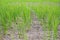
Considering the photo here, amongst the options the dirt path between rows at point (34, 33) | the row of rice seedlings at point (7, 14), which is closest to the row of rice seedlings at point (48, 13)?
the dirt path between rows at point (34, 33)

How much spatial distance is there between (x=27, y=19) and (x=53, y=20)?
28 centimetres

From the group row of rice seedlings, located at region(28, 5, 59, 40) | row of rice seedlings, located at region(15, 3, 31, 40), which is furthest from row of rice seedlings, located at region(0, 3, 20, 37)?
row of rice seedlings, located at region(28, 5, 59, 40)

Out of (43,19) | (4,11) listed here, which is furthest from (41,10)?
(4,11)

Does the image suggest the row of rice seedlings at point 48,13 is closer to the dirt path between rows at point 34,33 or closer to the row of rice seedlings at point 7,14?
the dirt path between rows at point 34,33

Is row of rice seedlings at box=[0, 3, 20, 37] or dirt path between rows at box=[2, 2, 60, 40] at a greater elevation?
row of rice seedlings at box=[0, 3, 20, 37]

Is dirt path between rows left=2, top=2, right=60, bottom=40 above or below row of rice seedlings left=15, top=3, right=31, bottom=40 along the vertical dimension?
below

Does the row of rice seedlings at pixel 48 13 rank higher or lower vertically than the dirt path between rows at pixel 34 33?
higher

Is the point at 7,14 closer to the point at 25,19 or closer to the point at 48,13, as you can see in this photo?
the point at 25,19

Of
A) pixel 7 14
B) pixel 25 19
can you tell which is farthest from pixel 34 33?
pixel 7 14

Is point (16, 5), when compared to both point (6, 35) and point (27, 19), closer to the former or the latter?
point (27, 19)

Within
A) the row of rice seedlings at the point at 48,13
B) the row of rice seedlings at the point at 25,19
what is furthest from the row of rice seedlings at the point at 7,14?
the row of rice seedlings at the point at 48,13

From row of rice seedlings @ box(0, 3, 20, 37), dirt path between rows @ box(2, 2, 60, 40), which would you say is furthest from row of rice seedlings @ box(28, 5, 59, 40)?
row of rice seedlings @ box(0, 3, 20, 37)

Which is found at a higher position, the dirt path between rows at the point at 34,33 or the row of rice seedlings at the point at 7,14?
the row of rice seedlings at the point at 7,14

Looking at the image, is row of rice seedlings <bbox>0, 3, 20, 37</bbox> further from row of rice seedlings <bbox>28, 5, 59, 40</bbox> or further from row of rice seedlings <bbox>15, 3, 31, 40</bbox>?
row of rice seedlings <bbox>28, 5, 59, 40</bbox>
